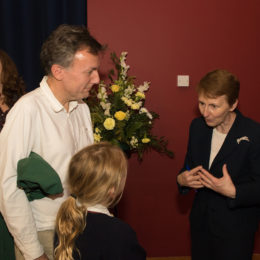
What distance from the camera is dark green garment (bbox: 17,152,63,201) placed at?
132 centimetres

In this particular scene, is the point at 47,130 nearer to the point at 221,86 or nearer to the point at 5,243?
the point at 5,243

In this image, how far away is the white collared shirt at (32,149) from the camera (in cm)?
138

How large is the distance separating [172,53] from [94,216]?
2.04 meters

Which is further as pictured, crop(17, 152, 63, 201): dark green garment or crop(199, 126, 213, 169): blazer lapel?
crop(199, 126, 213, 169): blazer lapel

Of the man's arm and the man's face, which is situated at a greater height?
the man's face

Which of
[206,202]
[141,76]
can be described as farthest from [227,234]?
[141,76]

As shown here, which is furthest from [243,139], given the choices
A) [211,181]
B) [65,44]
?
[65,44]

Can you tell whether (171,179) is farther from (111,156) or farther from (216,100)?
(111,156)

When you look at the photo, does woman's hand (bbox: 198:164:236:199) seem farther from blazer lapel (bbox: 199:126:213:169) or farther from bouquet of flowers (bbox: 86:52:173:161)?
bouquet of flowers (bbox: 86:52:173:161)

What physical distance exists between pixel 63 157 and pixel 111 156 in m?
0.32

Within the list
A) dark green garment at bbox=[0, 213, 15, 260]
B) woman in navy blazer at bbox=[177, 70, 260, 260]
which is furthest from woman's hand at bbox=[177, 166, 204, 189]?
dark green garment at bbox=[0, 213, 15, 260]

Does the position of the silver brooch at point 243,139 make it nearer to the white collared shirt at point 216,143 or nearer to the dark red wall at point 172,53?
the white collared shirt at point 216,143

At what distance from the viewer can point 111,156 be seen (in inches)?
51.4

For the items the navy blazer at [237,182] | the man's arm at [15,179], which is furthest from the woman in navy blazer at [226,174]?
the man's arm at [15,179]
